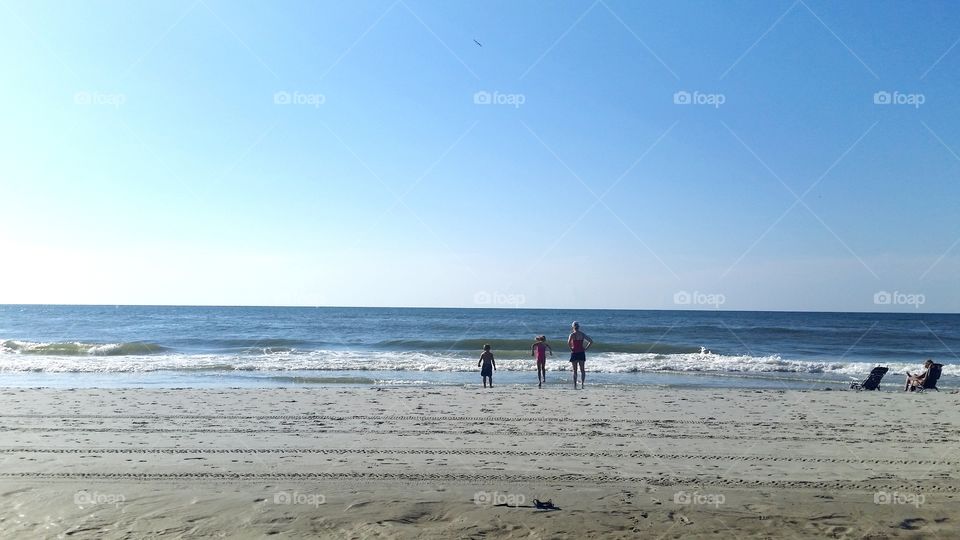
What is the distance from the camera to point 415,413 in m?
12.4

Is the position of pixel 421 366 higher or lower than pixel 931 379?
lower

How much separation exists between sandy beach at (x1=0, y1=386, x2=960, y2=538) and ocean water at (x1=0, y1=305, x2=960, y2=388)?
23.1 feet

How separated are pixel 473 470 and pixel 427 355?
23.8 meters

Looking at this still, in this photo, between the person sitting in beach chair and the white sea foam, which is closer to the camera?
the person sitting in beach chair

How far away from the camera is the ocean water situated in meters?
21.0

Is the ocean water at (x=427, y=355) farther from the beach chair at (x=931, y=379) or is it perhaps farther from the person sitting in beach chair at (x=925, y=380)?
the beach chair at (x=931, y=379)

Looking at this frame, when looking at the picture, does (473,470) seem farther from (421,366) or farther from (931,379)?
(421,366)

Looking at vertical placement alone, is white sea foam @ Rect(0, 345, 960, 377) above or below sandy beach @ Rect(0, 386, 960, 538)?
below

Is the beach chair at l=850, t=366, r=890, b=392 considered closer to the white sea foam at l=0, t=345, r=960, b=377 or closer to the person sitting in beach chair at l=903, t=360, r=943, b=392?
the person sitting in beach chair at l=903, t=360, r=943, b=392

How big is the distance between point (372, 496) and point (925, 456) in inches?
288

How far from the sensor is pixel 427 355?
31547 millimetres

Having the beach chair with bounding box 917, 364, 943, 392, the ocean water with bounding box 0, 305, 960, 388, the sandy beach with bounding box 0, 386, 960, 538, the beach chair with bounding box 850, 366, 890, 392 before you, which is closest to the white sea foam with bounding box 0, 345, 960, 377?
the ocean water with bounding box 0, 305, 960, 388

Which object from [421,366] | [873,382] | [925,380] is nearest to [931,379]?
[925,380]

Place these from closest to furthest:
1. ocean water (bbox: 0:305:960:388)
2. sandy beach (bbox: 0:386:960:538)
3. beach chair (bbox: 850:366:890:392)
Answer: sandy beach (bbox: 0:386:960:538), beach chair (bbox: 850:366:890:392), ocean water (bbox: 0:305:960:388)
